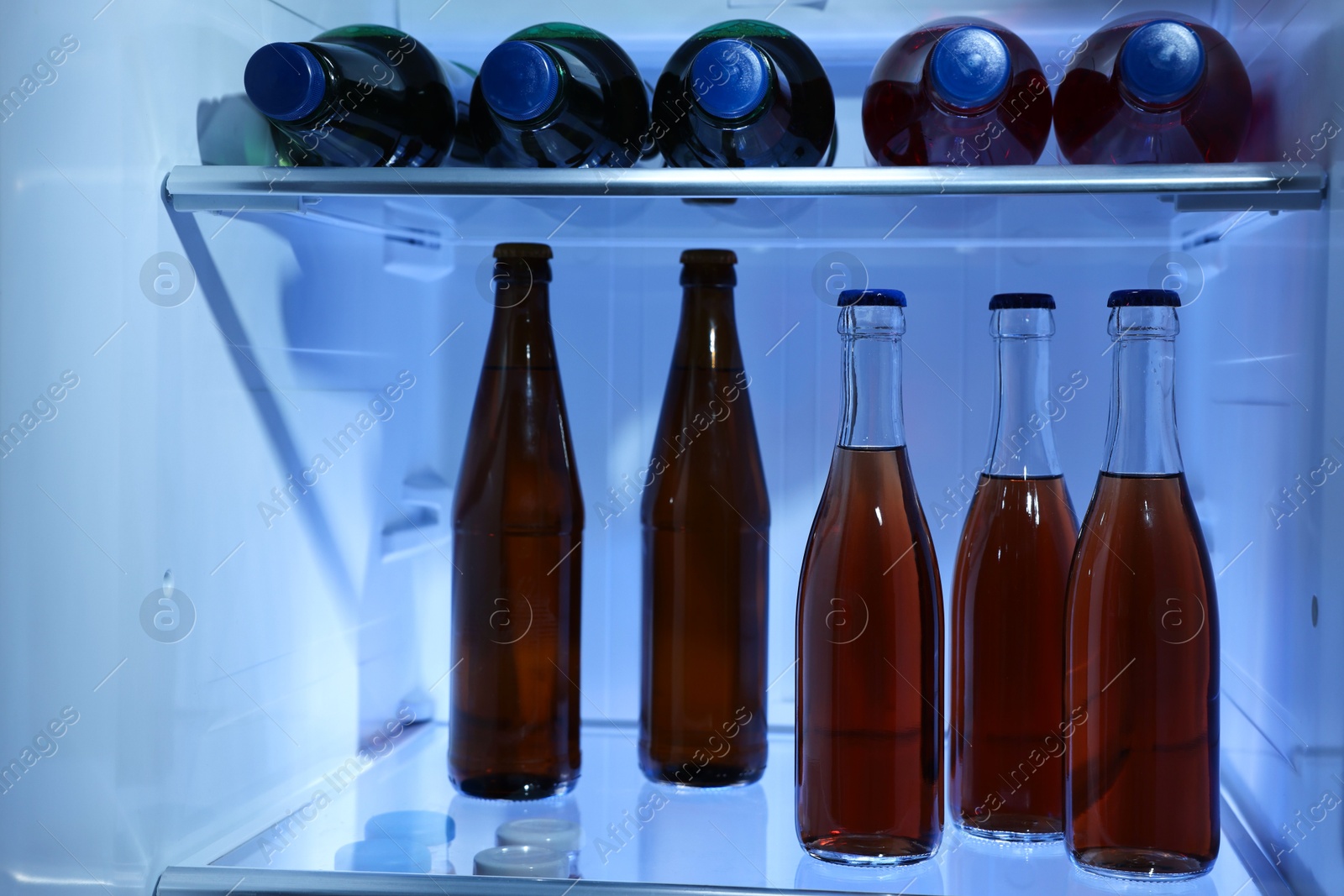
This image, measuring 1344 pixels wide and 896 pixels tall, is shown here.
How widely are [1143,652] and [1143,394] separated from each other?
0.17m

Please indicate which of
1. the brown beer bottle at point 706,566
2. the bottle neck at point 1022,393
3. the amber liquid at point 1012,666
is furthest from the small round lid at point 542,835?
the bottle neck at point 1022,393

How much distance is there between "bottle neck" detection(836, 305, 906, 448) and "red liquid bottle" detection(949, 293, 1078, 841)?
3.5 inches

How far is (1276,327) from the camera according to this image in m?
0.79

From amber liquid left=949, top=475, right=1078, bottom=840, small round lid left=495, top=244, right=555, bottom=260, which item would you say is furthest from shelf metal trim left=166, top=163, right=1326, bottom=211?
amber liquid left=949, top=475, right=1078, bottom=840

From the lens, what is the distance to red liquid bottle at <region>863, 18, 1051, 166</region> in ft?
2.58

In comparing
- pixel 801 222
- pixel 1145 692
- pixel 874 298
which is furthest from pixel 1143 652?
pixel 801 222

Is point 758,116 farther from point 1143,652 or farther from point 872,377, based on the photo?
point 1143,652

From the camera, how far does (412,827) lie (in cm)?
83

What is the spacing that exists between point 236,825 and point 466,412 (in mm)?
447

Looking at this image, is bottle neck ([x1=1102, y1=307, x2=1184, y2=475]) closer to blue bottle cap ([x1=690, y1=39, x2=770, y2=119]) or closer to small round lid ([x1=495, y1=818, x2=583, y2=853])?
blue bottle cap ([x1=690, y1=39, x2=770, y2=119])

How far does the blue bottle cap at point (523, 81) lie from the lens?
2.31ft

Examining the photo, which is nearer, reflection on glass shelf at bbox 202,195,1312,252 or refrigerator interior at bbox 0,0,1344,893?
refrigerator interior at bbox 0,0,1344,893

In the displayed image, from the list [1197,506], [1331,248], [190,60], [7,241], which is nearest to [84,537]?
[7,241]

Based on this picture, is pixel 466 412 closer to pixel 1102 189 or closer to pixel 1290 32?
pixel 1102 189
